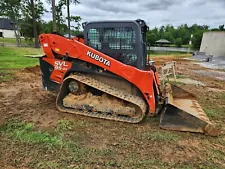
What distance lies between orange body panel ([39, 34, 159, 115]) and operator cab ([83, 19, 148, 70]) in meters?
0.23

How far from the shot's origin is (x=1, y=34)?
75000mm

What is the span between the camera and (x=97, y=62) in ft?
15.4

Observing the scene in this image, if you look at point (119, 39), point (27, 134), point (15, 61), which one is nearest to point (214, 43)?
point (15, 61)

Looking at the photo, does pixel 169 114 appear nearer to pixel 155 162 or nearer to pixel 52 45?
pixel 155 162

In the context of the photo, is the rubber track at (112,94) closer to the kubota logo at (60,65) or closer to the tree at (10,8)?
the kubota logo at (60,65)

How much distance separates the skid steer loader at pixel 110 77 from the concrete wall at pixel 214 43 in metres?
24.9

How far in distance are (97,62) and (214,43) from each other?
27.9 metres

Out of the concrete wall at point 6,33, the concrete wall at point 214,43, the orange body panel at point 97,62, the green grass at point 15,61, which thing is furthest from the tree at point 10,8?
the concrete wall at point 6,33

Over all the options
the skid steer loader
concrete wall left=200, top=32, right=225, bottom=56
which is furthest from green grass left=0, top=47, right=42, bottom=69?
concrete wall left=200, top=32, right=225, bottom=56

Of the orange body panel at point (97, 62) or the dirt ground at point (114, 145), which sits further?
the orange body panel at point (97, 62)

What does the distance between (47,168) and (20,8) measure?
36.1m

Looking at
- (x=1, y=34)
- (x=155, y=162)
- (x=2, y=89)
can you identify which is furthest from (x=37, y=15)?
(x=1, y=34)

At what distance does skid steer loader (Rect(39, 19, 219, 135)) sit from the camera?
14.7 feet

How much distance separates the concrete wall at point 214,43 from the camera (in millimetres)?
26652
